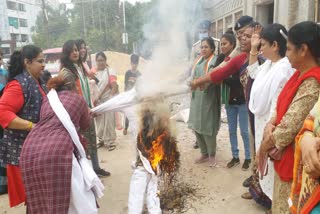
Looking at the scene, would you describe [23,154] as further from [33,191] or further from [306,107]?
[306,107]

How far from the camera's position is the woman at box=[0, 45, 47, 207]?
10.7ft

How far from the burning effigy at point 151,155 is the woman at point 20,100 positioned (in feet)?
3.79

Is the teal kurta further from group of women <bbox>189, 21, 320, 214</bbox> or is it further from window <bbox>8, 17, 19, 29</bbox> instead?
window <bbox>8, 17, 19, 29</bbox>

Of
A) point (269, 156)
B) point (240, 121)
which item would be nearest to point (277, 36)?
point (269, 156)

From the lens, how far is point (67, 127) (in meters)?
2.75

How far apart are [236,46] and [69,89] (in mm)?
2542

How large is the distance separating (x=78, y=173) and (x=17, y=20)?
5226 cm

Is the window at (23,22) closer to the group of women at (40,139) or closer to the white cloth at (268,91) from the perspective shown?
the group of women at (40,139)

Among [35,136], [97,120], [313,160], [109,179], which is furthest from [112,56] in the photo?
[313,160]

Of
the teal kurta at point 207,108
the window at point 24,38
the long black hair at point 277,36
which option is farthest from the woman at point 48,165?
the window at point 24,38

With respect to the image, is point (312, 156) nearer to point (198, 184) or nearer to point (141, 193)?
point (141, 193)

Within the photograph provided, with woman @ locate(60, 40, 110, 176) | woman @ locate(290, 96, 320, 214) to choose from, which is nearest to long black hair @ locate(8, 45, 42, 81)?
woman @ locate(60, 40, 110, 176)

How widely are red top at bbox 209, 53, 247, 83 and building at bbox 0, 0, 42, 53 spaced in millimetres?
42246

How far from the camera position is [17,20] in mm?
48688
